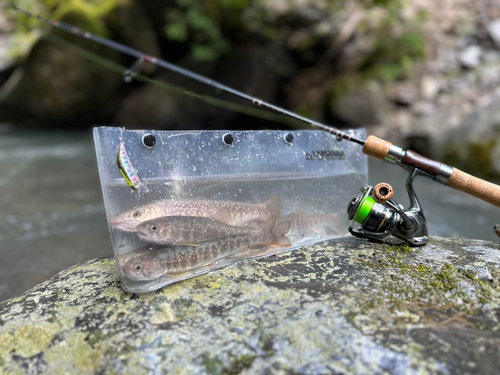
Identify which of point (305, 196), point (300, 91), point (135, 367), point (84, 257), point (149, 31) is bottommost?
point (84, 257)

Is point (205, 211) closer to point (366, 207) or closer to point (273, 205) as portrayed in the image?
point (273, 205)

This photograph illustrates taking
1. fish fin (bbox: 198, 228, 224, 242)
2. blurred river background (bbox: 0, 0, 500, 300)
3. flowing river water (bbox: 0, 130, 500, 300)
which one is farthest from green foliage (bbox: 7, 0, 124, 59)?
fish fin (bbox: 198, 228, 224, 242)

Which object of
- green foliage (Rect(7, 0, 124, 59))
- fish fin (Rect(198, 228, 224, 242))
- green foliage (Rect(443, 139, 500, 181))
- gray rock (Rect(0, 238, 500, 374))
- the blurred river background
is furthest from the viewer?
green foliage (Rect(7, 0, 124, 59))

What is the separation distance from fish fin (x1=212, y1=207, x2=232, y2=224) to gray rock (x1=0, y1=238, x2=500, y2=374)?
278 mm

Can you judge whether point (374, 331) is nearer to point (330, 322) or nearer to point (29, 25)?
point (330, 322)

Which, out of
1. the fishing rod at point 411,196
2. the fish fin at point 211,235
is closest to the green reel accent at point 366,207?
the fishing rod at point 411,196

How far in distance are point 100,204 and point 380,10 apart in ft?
33.1

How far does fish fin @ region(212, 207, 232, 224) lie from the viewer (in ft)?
6.89

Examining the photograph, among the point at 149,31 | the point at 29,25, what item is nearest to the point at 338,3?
the point at 149,31

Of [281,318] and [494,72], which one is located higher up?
[494,72]

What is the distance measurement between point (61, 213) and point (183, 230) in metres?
4.10

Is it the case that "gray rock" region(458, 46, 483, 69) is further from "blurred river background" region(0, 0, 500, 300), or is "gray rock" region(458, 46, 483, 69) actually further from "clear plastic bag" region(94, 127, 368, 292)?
"clear plastic bag" region(94, 127, 368, 292)

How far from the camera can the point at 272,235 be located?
7.49 feet

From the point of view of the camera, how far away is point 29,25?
12.0 m
